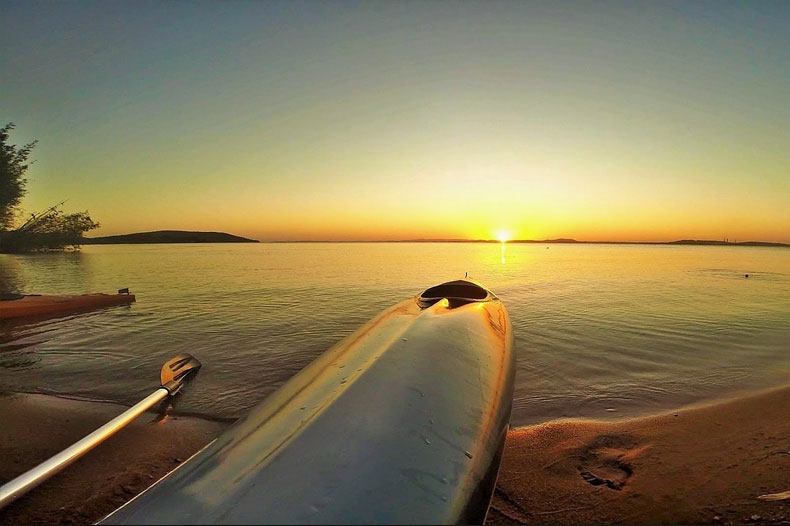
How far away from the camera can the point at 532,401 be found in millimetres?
5438

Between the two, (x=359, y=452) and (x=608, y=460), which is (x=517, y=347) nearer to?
(x=608, y=460)

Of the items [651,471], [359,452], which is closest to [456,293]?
[651,471]

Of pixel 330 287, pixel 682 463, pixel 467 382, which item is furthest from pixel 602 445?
pixel 330 287

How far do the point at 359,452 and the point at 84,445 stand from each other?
3.06 m

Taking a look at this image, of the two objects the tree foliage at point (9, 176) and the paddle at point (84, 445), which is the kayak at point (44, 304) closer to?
the paddle at point (84, 445)

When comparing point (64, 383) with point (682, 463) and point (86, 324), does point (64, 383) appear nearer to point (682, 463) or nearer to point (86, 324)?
point (86, 324)

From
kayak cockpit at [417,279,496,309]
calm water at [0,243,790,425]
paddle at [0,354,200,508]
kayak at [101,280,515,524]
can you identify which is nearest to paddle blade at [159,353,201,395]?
paddle at [0,354,200,508]

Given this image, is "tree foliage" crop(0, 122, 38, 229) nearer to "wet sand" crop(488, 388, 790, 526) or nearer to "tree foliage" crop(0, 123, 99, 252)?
"tree foliage" crop(0, 123, 99, 252)

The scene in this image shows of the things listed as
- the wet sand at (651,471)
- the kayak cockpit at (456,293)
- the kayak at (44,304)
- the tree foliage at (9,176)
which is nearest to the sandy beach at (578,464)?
the wet sand at (651,471)

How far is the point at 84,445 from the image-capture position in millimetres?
3477

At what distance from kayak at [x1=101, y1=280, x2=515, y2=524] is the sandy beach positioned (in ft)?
2.11

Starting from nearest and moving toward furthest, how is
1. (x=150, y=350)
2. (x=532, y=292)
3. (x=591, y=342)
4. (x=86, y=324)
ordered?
1. (x=150, y=350)
2. (x=591, y=342)
3. (x=86, y=324)
4. (x=532, y=292)

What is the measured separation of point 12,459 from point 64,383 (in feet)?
9.57

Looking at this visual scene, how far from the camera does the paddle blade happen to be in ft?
18.2
